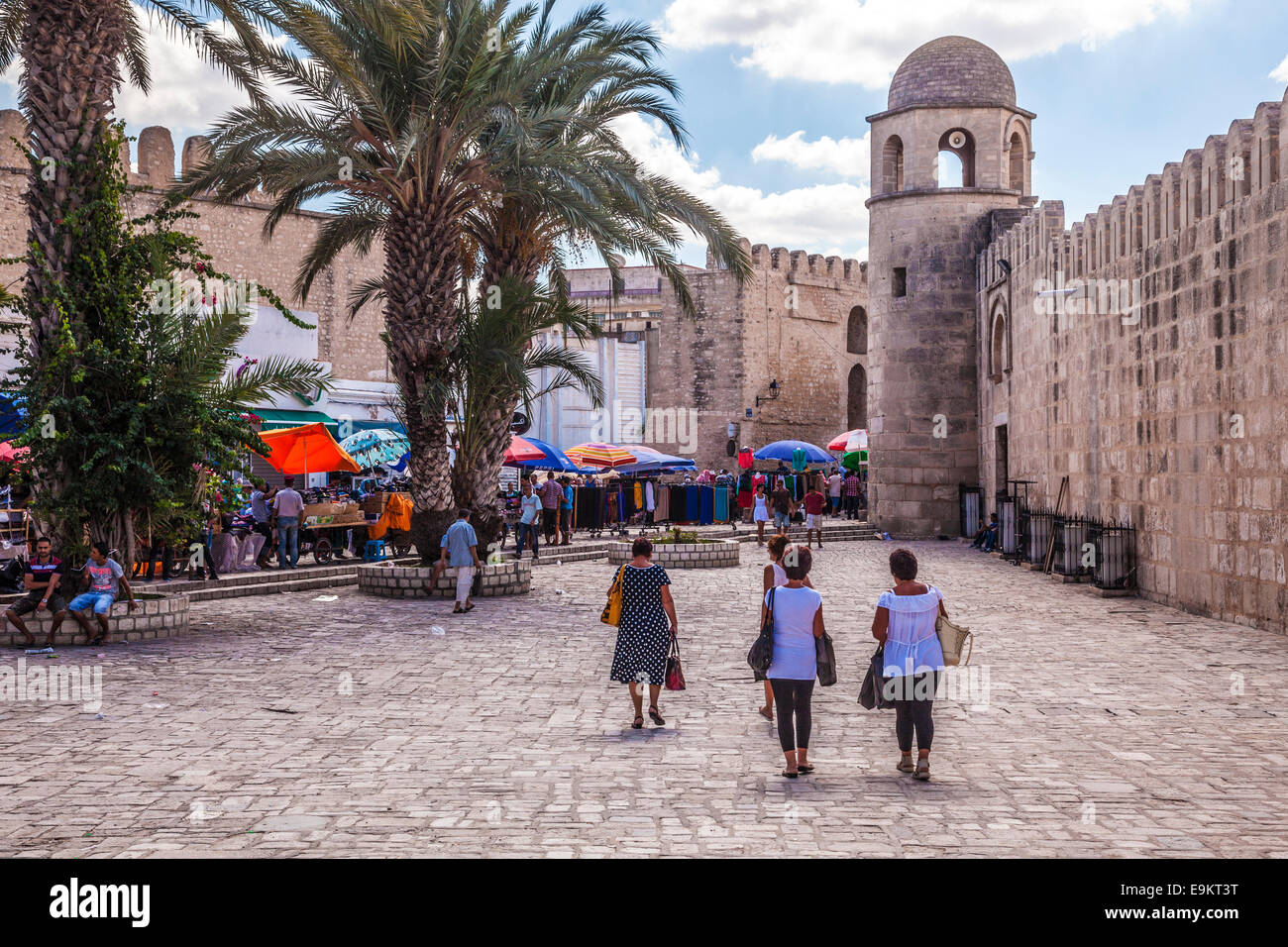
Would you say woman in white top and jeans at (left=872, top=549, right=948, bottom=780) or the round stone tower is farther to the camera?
the round stone tower

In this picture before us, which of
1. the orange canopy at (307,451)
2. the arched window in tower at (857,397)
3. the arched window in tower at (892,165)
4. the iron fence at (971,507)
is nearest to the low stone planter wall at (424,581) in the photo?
the orange canopy at (307,451)

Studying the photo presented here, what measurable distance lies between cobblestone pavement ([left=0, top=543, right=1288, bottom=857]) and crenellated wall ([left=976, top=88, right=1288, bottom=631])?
1.45 m

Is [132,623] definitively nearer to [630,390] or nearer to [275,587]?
[275,587]

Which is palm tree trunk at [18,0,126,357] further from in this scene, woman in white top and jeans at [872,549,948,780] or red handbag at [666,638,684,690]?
woman in white top and jeans at [872,549,948,780]

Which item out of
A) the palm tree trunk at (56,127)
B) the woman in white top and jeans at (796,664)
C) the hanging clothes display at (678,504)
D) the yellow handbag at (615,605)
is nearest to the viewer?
the woman in white top and jeans at (796,664)

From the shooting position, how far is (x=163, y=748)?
6.47 metres

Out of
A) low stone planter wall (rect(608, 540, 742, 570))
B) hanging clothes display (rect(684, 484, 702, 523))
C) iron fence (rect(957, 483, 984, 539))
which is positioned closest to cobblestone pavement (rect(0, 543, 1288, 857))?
low stone planter wall (rect(608, 540, 742, 570))

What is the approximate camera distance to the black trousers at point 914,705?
5.95 m

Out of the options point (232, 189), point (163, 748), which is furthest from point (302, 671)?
point (232, 189)

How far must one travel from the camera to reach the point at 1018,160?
1068 inches

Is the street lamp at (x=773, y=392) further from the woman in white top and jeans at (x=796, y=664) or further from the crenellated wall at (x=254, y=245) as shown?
the woman in white top and jeans at (x=796, y=664)

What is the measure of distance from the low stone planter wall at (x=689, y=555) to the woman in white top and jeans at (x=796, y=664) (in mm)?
12344

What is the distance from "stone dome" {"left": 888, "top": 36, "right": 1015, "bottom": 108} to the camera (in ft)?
86.0

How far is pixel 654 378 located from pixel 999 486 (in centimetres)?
1921
